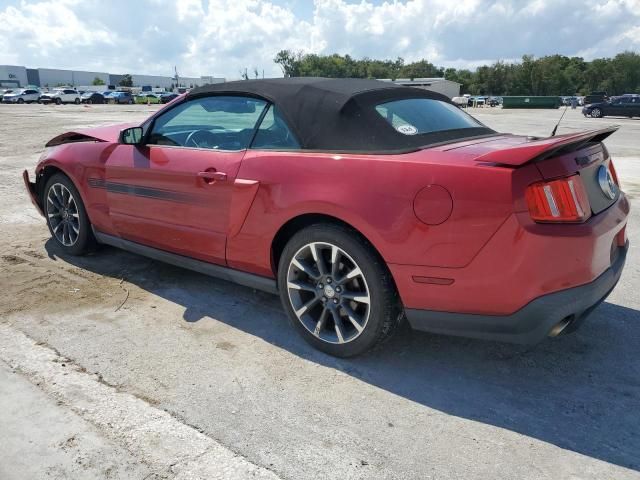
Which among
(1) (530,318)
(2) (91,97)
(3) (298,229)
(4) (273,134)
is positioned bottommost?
(2) (91,97)

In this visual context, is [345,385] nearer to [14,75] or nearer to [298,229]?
[298,229]

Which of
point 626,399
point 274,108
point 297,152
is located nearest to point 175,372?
point 297,152

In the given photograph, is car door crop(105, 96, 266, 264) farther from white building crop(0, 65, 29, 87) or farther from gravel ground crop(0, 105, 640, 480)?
white building crop(0, 65, 29, 87)

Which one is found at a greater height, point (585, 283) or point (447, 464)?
point (585, 283)

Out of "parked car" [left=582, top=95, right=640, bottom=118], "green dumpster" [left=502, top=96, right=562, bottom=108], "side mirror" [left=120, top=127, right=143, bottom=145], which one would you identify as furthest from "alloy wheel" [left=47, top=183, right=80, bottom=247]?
"green dumpster" [left=502, top=96, right=562, bottom=108]

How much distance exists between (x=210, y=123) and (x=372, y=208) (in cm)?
181

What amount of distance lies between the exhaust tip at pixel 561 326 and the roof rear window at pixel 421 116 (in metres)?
1.27

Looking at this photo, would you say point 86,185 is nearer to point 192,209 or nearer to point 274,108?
point 192,209

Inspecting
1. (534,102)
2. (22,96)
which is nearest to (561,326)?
(534,102)

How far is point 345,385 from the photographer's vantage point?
278 cm

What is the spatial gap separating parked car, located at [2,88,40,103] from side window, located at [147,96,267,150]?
5964 cm

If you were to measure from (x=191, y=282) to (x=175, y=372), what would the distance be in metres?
1.42

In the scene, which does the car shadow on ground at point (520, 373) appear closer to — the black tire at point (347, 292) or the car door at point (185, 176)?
the black tire at point (347, 292)

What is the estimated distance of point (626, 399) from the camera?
2.60 metres
